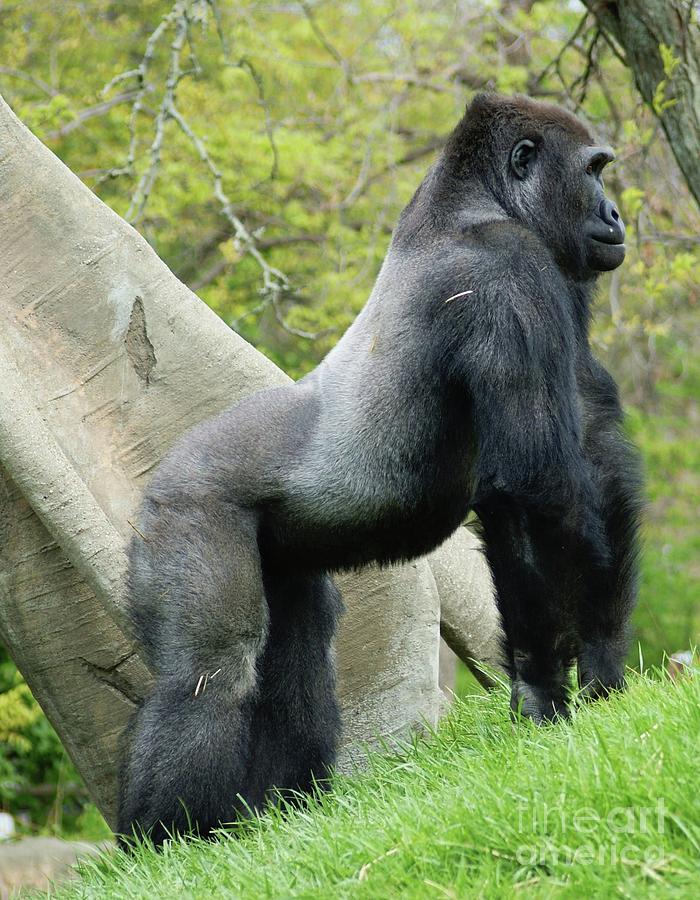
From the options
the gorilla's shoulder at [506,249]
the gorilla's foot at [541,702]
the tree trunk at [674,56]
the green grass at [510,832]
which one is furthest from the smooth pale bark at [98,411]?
the tree trunk at [674,56]

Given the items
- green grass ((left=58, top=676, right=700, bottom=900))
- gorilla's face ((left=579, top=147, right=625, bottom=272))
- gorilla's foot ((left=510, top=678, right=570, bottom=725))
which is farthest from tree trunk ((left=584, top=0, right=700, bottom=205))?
green grass ((left=58, top=676, right=700, bottom=900))

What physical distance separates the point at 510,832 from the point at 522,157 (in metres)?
2.41

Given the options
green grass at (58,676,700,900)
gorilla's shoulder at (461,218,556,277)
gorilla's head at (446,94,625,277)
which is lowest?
green grass at (58,676,700,900)

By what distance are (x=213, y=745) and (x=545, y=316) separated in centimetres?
160

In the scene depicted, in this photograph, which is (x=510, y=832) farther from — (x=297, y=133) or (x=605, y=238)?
(x=297, y=133)

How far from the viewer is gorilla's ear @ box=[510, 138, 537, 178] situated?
13.2ft

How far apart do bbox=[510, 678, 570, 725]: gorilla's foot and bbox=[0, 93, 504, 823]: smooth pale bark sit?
3.03 ft

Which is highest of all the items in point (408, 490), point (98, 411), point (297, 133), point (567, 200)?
point (297, 133)

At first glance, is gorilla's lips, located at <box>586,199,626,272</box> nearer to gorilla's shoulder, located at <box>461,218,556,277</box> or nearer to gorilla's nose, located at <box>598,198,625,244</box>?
gorilla's nose, located at <box>598,198,625,244</box>

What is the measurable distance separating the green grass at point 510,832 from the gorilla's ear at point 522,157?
1786mm

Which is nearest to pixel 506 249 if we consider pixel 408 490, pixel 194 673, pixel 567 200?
pixel 567 200

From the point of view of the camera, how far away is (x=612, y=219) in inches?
158

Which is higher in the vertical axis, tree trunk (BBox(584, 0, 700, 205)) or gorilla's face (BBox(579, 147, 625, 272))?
tree trunk (BBox(584, 0, 700, 205))

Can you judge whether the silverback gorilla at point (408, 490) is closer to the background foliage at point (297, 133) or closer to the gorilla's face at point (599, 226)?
the gorilla's face at point (599, 226)
